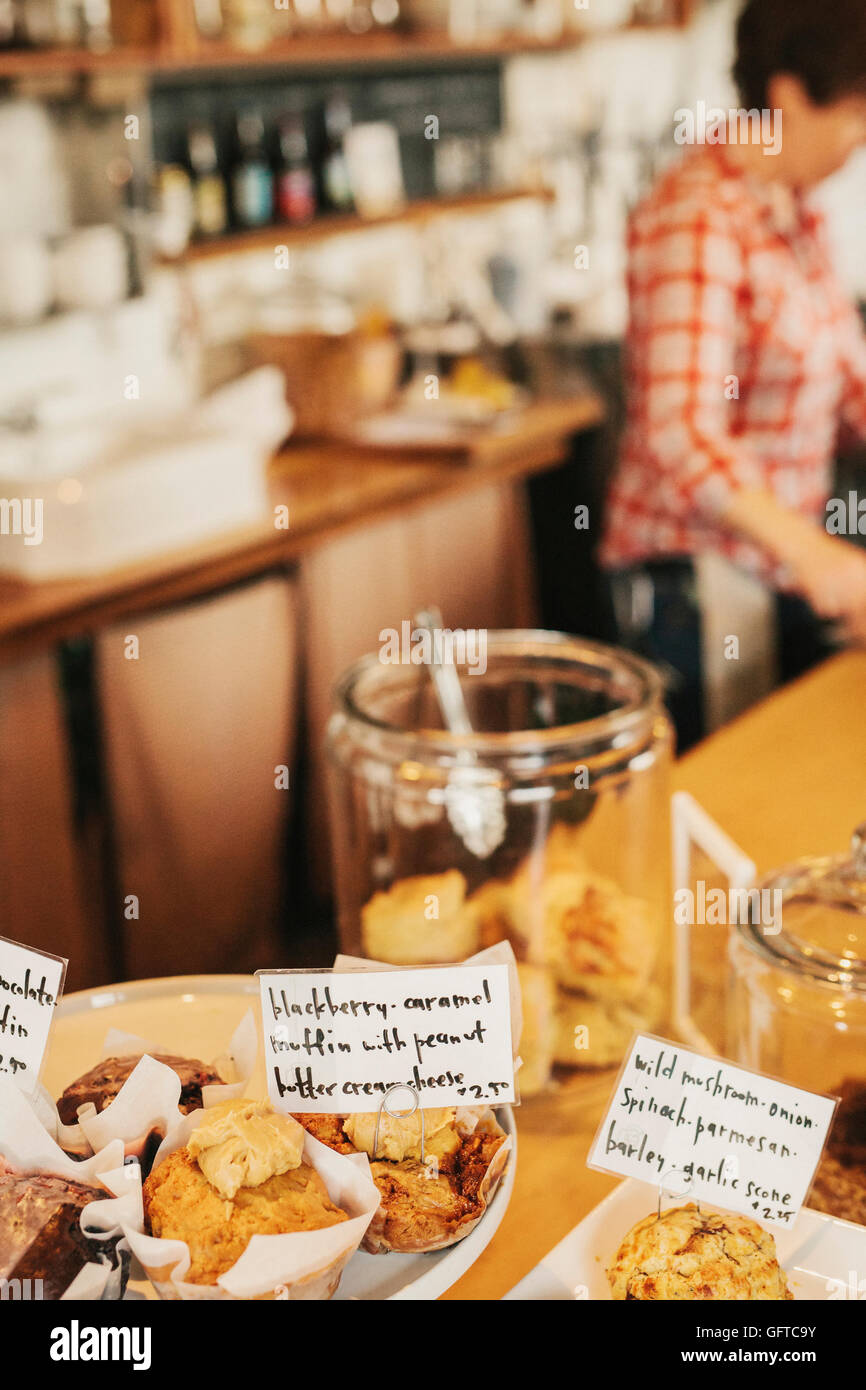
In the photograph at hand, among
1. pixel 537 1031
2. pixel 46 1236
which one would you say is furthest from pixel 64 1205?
pixel 537 1031

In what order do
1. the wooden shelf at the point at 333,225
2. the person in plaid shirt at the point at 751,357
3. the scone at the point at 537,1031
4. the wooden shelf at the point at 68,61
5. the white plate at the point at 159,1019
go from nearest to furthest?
1. the white plate at the point at 159,1019
2. the scone at the point at 537,1031
3. the person in plaid shirt at the point at 751,357
4. the wooden shelf at the point at 68,61
5. the wooden shelf at the point at 333,225

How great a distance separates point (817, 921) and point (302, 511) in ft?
6.14

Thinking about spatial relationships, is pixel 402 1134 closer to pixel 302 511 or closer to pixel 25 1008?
pixel 25 1008

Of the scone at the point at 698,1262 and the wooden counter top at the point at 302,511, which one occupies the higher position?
the scone at the point at 698,1262

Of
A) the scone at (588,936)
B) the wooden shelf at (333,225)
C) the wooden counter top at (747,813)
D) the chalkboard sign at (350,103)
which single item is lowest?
the wooden counter top at (747,813)

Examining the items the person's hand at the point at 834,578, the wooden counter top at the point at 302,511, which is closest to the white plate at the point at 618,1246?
the person's hand at the point at 834,578

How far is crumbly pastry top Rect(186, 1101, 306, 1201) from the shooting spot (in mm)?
600

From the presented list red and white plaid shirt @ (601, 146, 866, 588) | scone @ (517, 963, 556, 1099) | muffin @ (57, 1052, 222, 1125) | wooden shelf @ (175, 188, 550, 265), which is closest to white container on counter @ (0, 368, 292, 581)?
wooden shelf @ (175, 188, 550, 265)

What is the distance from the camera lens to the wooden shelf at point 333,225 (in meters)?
2.90

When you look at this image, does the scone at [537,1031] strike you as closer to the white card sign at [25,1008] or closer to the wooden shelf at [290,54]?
the white card sign at [25,1008]

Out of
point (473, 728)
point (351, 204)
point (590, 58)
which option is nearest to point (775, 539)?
point (473, 728)

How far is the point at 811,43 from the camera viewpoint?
6.14 feet

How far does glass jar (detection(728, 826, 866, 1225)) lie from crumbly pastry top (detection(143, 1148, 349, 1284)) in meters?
0.28

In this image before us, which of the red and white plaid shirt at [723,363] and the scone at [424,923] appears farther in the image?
the red and white plaid shirt at [723,363]
